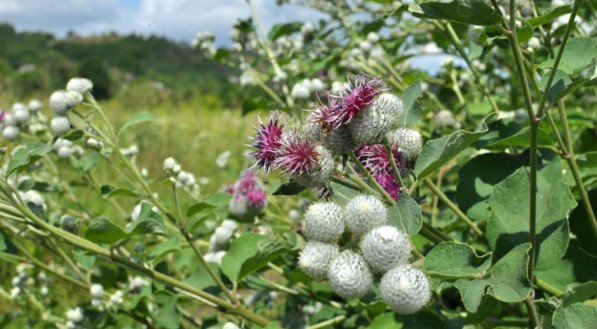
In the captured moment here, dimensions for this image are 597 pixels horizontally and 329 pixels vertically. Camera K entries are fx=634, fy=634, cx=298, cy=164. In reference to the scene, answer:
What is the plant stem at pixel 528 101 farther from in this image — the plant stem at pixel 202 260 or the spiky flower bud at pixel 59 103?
the spiky flower bud at pixel 59 103

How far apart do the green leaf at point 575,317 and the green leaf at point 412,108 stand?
1.86 feet

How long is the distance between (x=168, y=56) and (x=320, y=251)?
6127cm

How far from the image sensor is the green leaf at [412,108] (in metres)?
1.59

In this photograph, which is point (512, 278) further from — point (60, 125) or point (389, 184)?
point (60, 125)

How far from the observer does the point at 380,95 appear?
1474 millimetres

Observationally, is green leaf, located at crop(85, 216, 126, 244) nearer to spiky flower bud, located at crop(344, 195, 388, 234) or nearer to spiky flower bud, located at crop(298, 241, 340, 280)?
spiky flower bud, located at crop(298, 241, 340, 280)

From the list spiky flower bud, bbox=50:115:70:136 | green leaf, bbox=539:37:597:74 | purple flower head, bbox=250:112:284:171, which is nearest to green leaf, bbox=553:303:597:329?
purple flower head, bbox=250:112:284:171

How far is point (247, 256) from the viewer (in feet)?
6.91

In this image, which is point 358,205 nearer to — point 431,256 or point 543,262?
point 431,256

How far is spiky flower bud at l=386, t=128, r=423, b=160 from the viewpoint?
1.52m

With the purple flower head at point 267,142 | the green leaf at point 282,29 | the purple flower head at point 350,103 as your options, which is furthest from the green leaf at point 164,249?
the green leaf at point 282,29

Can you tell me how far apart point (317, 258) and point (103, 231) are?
67cm

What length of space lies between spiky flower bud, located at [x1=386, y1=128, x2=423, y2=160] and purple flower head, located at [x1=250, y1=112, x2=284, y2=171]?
10.8 inches

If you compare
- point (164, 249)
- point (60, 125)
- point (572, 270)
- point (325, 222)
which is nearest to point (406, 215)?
point (325, 222)
